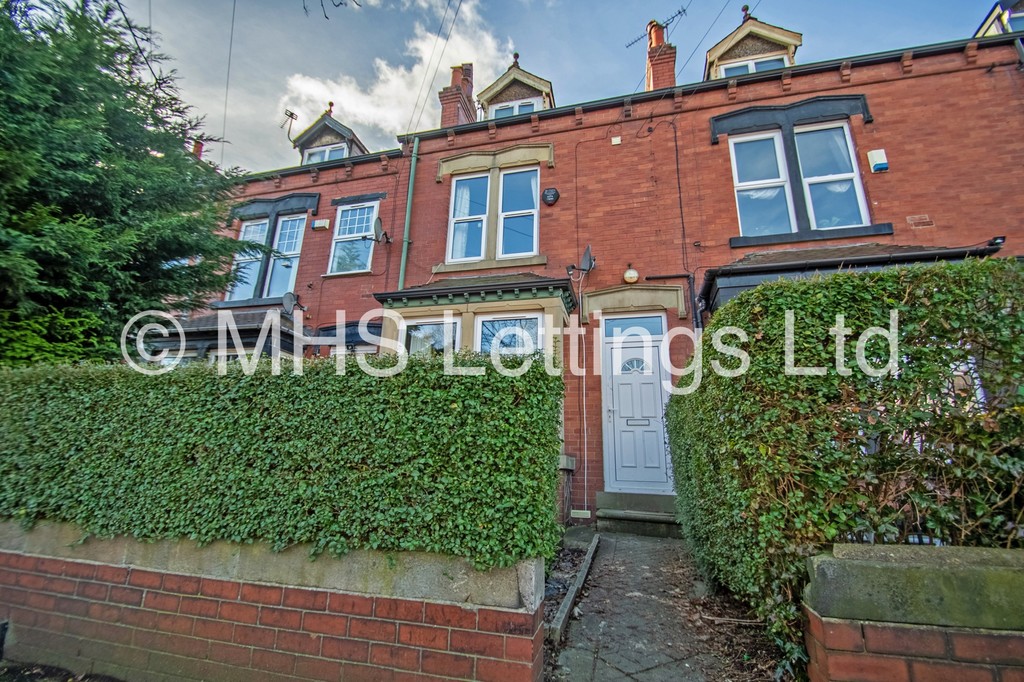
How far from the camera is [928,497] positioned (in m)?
1.85

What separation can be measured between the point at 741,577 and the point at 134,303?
5914mm

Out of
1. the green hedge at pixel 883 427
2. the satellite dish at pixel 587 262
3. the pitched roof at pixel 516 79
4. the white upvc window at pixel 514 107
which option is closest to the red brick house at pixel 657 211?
the satellite dish at pixel 587 262

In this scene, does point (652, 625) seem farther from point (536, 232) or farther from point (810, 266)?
point (536, 232)

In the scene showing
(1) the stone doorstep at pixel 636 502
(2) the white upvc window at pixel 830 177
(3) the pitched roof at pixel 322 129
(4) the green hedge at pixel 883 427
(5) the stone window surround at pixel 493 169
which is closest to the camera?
(4) the green hedge at pixel 883 427

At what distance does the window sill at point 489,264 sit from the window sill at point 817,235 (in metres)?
3.19

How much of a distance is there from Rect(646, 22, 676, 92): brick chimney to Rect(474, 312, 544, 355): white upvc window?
17.1ft

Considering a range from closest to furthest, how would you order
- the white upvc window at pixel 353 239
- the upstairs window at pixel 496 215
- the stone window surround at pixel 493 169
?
the stone window surround at pixel 493 169
the upstairs window at pixel 496 215
the white upvc window at pixel 353 239

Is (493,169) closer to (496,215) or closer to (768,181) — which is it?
(496,215)

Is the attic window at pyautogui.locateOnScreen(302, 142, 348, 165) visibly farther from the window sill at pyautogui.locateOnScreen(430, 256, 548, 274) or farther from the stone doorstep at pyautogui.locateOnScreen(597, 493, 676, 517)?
the stone doorstep at pyautogui.locateOnScreen(597, 493, 676, 517)

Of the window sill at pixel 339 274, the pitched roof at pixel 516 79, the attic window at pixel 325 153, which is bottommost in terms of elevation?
the window sill at pixel 339 274

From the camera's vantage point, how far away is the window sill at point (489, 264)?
24.8ft

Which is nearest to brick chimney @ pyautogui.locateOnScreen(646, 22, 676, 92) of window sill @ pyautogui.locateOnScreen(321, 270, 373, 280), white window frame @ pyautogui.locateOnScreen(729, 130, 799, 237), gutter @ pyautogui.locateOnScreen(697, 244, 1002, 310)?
white window frame @ pyautogui.locateOnScreen(729, 130, 799, 237)

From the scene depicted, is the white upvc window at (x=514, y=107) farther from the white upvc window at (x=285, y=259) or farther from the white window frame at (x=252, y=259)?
the white window frame at (x=252, y=259)

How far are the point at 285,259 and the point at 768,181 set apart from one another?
9.45 meters
